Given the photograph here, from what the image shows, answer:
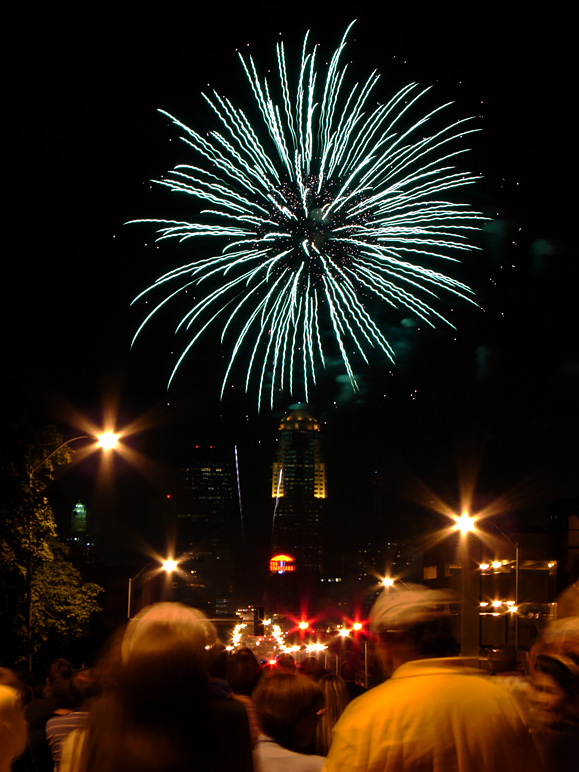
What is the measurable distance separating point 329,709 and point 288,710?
269 cm

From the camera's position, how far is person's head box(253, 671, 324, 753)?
5660 millimetres

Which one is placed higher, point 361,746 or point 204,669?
point 204,669

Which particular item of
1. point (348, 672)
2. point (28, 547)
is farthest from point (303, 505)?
point (348, 672)

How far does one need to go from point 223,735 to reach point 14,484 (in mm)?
28893

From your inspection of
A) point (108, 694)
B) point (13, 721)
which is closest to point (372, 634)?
point (108, 694)

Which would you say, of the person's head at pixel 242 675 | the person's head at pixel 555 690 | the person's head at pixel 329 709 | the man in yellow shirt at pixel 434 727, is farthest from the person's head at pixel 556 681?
the person's head at pixel 242 675

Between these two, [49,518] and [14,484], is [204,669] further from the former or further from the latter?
[49,518]

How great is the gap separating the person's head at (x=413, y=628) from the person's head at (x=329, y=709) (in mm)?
3826

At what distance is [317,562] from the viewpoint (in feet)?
591

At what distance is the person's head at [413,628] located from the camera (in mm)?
4000

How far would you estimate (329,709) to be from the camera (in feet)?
27.0

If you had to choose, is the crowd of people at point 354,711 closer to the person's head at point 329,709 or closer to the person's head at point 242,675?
the person's head at point 329,709

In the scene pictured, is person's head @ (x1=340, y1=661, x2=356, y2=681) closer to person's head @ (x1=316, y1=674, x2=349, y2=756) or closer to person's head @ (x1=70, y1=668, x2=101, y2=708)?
person's head @ (x1=316, y1=674, x2=349, y2=756)

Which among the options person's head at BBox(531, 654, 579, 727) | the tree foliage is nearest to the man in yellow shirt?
person's head at BBox(531, 654, 579, 727)
